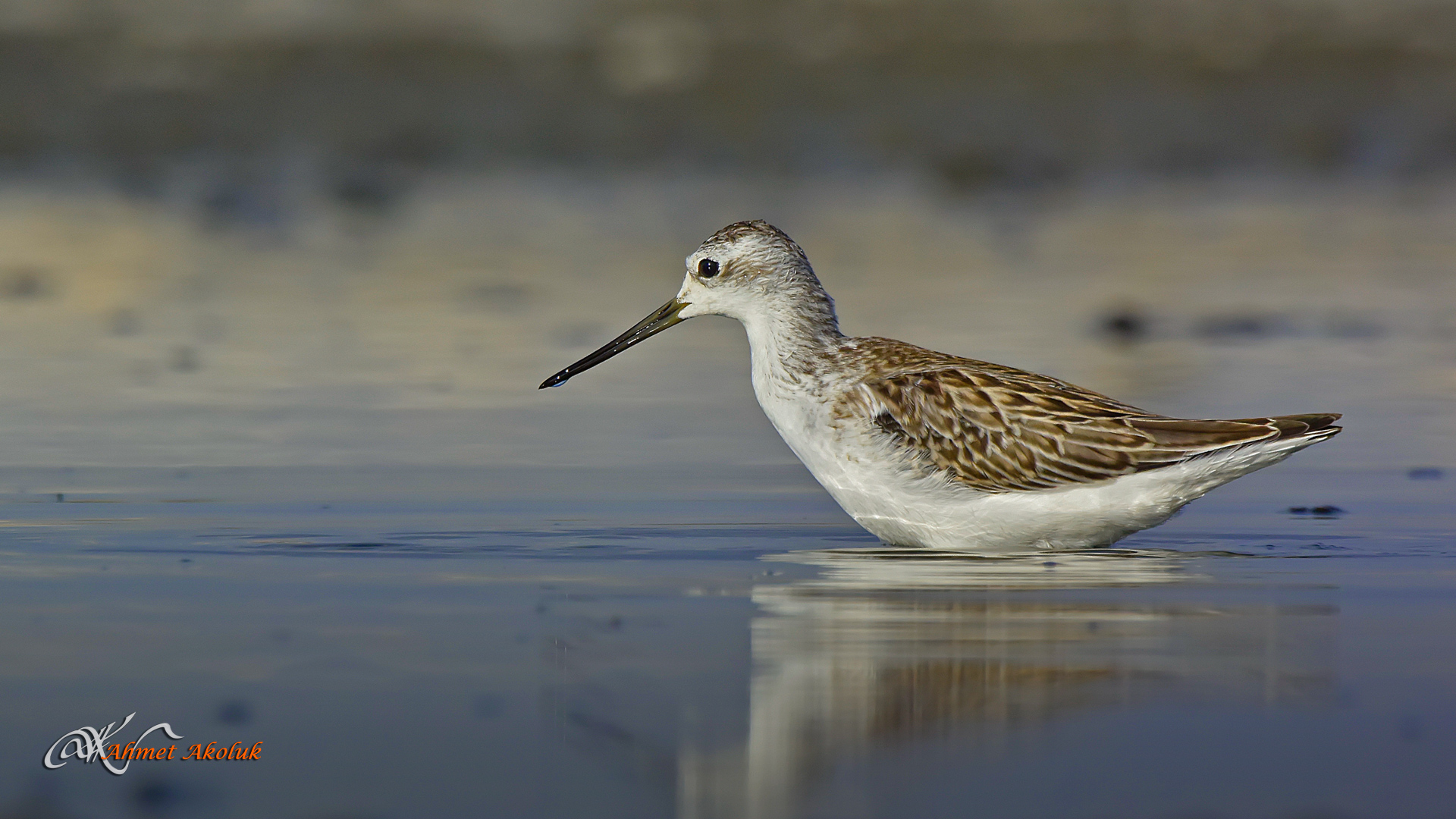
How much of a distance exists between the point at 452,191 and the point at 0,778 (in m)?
15.7

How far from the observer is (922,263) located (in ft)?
49.7

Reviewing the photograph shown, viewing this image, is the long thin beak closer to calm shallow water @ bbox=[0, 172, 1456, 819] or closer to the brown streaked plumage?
calm shallow water @ bbox=[0, 172, 1456, 819]

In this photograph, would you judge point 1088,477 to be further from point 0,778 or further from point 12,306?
point 12,306

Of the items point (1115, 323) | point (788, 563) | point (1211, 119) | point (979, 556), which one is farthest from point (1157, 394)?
point (1211, 119)

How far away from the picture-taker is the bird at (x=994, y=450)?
7.47m

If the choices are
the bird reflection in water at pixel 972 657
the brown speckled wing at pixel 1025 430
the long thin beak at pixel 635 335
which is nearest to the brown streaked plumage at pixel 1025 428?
the brown speckled wing at pixel 1025 430

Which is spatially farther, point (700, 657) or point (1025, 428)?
point (1025, 428)

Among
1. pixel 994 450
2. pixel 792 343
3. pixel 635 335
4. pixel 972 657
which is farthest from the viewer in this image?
pixel 635 335

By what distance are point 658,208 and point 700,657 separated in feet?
43.6

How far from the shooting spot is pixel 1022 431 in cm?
769

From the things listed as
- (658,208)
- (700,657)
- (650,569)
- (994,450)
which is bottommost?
(700,657)

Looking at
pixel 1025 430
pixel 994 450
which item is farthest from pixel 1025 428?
pixel 994 450

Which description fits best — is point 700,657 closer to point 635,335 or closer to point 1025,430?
point 1025,430

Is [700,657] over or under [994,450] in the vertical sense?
under
